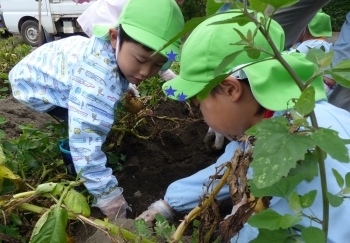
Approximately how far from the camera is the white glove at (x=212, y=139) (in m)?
2.45

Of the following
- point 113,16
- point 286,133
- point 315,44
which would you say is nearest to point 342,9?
point 315,44

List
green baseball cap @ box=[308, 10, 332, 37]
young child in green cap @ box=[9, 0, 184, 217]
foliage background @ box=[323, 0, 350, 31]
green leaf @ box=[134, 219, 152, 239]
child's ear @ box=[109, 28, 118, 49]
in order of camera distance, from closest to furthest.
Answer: green leaf @ box=[134, 219, 152, 239] → young child in green cap @ box=[9, 0, 184, 217] → child's ear @ box=[109, 28, 118, 49] → green baseball cap @ box=[308, 10, 332, 37] → foliage background @ box=[323, 0, 350, 31]

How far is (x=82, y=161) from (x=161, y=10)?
28.1 inches

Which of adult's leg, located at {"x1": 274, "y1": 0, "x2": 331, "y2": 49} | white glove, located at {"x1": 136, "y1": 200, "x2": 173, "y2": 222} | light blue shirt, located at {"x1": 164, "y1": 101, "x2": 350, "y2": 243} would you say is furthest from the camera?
adult's leg, located at {"x1": 274, "y1": 0, "x2": 331, "y2": 49}

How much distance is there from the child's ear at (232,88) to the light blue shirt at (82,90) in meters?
0.66

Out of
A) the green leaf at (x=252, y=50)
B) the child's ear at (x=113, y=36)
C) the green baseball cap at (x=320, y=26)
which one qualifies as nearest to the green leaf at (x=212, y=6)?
the green leaf at (x=252, y=50)

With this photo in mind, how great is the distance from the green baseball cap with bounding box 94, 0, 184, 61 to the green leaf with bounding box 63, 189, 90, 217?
2.55ft

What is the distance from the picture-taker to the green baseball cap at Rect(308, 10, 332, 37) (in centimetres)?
335

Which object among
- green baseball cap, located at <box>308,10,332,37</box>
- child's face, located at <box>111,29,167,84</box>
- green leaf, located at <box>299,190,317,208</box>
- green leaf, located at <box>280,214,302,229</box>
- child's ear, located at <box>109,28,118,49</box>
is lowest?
green baseball cap, located at <box>308,10,332,37</box>

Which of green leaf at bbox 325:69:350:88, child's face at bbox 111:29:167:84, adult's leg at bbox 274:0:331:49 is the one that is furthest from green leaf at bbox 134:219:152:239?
adult's leg at bbox 274:0:331:49

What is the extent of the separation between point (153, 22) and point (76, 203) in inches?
36.1

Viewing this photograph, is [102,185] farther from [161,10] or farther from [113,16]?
[113,16]

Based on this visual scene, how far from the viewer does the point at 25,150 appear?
1931mm

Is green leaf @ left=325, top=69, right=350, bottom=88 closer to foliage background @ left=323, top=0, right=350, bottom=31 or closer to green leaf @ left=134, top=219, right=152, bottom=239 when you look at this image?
green leaf @ left=134, top=219, right=152, bottom=239
